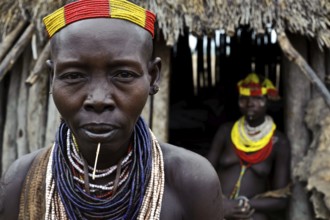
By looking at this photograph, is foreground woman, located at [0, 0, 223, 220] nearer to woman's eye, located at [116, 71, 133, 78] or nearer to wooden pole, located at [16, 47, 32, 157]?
woman's eye, located at [116, 71, 133, 78]

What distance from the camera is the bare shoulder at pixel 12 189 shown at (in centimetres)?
199

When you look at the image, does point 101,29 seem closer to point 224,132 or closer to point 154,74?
point 154,74

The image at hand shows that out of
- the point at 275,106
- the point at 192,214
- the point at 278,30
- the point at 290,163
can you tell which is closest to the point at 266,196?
the point at 290,163

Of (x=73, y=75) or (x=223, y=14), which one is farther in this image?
(x=223, y=14)

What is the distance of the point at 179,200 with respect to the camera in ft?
6.37

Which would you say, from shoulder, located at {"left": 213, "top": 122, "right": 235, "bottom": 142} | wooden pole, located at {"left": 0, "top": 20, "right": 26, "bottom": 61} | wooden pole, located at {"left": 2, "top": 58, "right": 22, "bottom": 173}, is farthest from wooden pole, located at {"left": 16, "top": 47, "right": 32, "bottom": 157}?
shoulder, located at {"left": 213, "top": 122, "right": 235, "bottom": 142}

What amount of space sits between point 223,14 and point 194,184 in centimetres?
268

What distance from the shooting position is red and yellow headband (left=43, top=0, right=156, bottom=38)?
1.70 meters

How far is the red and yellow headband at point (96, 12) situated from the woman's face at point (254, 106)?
3774mm

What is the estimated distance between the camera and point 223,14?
4406 mm

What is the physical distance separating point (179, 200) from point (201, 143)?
16.9ft

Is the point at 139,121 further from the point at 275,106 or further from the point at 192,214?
the point at 275,106

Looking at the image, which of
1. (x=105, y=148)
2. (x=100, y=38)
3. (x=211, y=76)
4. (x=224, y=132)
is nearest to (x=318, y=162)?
(x=224, y=132)

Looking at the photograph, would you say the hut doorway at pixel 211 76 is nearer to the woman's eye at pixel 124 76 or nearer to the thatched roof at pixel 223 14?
the thatched roof at pixel 223 14
